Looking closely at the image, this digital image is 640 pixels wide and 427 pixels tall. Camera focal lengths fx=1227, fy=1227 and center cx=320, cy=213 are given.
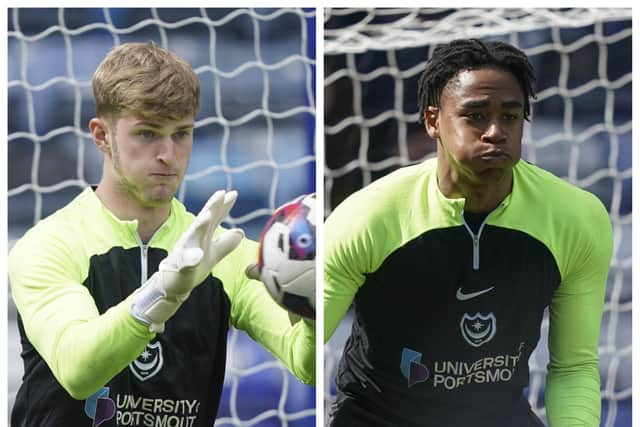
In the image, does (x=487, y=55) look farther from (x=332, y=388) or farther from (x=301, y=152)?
(x=332, y=388)

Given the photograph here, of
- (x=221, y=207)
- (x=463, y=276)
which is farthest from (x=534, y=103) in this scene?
(x=221, y=207)

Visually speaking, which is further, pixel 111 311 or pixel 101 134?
pixel 101 134

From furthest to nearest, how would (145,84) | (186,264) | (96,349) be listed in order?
(145,84), (96,349), (186,264)

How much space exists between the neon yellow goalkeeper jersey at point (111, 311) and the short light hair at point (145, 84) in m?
0.19

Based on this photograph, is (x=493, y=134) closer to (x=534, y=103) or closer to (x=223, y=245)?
(x=534, y=103)

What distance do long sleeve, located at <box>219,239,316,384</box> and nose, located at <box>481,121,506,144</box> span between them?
0.53 m

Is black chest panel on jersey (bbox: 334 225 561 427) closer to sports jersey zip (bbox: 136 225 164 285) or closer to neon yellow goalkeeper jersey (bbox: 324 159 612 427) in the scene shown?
neon yellow goalkeeper jersey (bbox: 324 159 612 427)

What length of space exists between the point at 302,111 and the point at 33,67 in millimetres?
580

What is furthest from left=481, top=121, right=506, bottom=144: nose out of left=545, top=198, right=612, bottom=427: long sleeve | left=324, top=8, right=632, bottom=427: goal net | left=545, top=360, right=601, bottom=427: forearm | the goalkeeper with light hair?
left=545, top=360, right=601, bottom=427: forearm

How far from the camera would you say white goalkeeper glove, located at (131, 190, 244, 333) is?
233cm

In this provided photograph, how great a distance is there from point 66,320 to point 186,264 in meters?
0.31

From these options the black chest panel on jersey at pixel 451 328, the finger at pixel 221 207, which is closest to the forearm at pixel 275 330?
the black chest panel on jersey at pixel 451 328

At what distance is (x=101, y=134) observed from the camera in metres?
2.56

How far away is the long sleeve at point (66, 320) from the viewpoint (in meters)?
2.41
